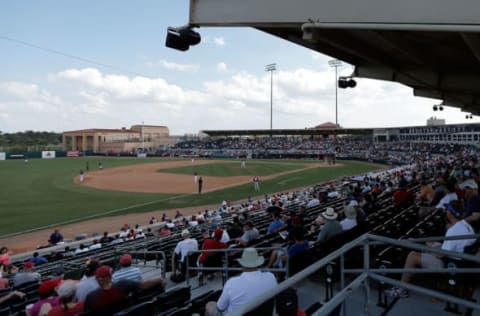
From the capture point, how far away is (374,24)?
3.77m

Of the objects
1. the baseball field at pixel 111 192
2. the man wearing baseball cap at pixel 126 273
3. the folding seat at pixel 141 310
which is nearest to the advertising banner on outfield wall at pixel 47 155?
the baseball field at pixel 111 192

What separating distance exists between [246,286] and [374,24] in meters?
2.86

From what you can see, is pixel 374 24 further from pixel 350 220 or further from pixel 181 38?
pixel 350 220

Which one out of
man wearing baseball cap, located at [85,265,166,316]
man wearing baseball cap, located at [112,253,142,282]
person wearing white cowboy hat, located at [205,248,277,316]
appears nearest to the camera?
person wearing white cowboy hat, located at [205,248,277,316]

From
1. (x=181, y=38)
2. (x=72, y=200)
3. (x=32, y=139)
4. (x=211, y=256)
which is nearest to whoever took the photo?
(x=181, y=38)

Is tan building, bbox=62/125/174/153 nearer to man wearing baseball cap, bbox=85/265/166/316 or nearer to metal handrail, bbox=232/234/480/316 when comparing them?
man wearing baseball cap, bbox=85/265/166/316

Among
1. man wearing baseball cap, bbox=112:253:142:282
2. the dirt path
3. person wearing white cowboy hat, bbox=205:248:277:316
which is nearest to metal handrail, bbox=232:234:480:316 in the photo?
person wearing white cowboy hat, bbox=205:248:277:316

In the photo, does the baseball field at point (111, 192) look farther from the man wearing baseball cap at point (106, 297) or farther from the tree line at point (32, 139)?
the tree line at point (32, 139)

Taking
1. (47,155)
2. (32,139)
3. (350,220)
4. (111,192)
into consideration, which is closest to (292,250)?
(350,220)

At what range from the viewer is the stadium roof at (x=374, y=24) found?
347 cm

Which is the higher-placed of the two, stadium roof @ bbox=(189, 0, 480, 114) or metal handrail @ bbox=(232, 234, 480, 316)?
stadium roof @ bbox=(189, 0, 480, 114)

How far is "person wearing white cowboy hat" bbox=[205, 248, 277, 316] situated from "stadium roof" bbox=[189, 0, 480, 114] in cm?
258

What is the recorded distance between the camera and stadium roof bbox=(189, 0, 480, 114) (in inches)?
137

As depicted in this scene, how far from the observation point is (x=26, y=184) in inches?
1383
